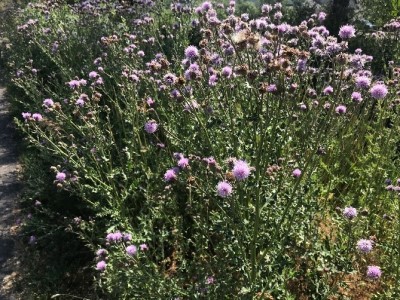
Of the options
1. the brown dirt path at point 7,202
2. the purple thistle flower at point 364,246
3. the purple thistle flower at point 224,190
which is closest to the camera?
the purple thistle flower at point 224,190

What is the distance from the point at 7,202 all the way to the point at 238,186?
368 cm

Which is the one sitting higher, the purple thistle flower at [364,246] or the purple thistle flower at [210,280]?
the purple thistle flower at [364,246]

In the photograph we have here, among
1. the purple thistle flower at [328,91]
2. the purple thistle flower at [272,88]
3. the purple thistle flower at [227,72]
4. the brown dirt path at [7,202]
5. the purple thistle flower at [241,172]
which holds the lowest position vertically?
the brown dirt path at [7,202]

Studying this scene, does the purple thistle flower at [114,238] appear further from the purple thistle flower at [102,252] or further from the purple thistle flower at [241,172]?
the purple thistle flower at [241,172]

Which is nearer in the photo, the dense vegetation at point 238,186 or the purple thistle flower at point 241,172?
the purple thistle flower at point 241,172

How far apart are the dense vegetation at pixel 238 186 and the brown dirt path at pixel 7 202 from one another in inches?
7.4

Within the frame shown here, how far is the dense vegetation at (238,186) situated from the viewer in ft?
8.51

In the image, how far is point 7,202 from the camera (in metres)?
5.15

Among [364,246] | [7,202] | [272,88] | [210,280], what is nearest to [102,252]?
[210,280]

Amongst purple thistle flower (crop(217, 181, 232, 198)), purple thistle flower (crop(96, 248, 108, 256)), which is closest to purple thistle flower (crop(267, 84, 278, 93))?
purple thistle flower (crop(217, 181, 232, 198))

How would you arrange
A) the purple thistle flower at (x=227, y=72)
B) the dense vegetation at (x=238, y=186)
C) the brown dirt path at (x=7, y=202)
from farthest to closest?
1. the brown dirt path at (x=7, y=202)
2. the purple thistle flower at (x=227, y=72)
3. the dense vegetation at (x=238, y=186)

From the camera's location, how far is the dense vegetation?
259 cm

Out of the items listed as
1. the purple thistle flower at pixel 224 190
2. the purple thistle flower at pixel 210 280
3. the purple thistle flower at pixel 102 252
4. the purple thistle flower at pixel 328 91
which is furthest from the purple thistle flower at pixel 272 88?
the purple thistle flower at pixel 102 252

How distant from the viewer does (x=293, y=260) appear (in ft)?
9.37
